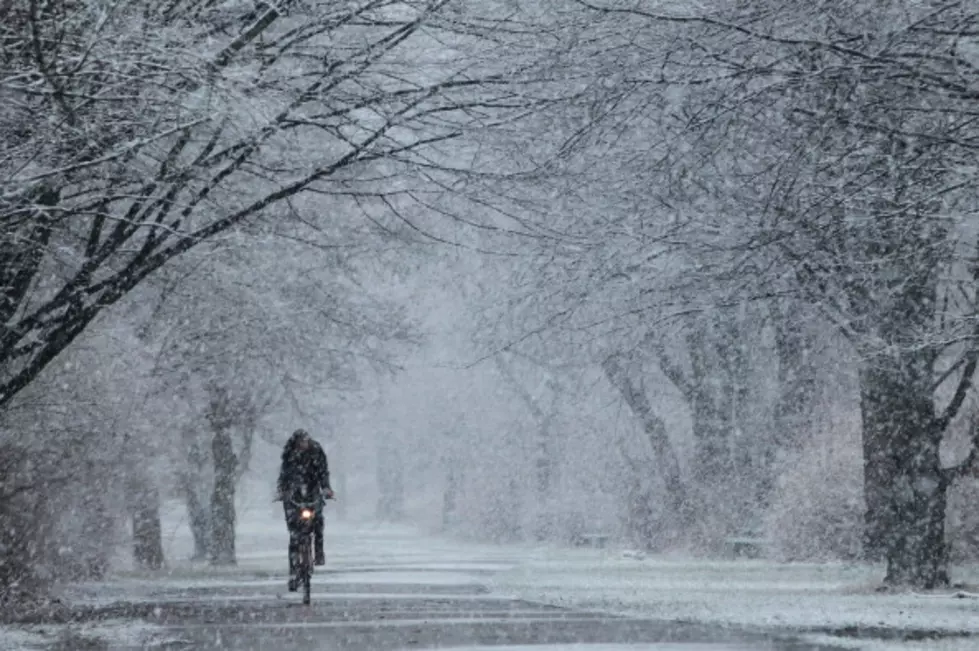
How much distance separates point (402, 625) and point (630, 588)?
7184mm

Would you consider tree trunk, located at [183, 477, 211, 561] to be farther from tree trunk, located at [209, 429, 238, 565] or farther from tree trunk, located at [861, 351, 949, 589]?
tree trunk, located at [861, 351, 949, 589]

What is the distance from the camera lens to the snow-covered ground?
15.2 m

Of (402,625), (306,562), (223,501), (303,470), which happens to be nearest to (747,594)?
(306,562)

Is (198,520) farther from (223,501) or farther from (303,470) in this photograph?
(303,470)

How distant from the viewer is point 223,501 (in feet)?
111

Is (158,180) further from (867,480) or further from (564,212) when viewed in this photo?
(867,480)

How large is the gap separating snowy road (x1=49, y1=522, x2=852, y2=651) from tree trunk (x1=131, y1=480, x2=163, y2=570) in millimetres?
1358

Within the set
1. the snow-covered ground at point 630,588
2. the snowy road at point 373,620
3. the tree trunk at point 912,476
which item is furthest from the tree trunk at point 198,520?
the tree trunk at point 912,476

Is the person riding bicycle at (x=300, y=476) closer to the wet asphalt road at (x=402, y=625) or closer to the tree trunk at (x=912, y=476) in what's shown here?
the wet asphalt road at (x=402, y=625)

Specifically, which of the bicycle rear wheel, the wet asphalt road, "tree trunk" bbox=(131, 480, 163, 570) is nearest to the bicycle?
the bicycle rear wheel

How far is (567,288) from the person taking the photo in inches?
703

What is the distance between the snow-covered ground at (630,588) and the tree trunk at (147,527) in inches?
26.6

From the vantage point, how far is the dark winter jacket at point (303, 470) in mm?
18703

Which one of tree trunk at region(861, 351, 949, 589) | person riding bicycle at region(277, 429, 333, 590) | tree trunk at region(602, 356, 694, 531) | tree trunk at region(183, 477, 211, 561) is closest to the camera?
person riding bicycle at region(277, 429, 333, 590)
